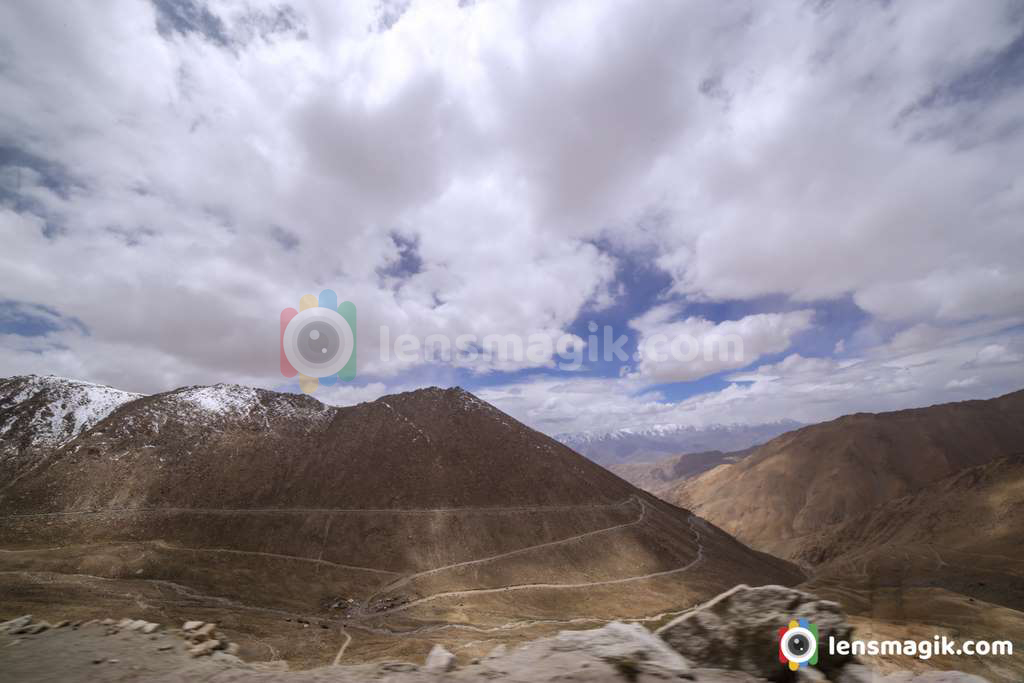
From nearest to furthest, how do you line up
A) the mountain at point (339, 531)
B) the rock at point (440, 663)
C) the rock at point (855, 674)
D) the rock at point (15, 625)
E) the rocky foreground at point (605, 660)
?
1. the rocky foreground at point (605, 660)
2. the rock at point (855, 674)
3. the rock at point (440, 663)
4. the rock at point (15, 625)
5. the mountain at point (339, 531)

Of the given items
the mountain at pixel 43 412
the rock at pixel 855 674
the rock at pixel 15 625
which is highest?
the mountain at pixel 43 412

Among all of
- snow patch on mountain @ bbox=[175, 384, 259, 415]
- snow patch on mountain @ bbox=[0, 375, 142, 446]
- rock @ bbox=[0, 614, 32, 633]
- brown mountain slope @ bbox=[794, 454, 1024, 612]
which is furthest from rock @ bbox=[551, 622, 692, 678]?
snow patch on mountain @ bbox=[0, 375, 142, 446]

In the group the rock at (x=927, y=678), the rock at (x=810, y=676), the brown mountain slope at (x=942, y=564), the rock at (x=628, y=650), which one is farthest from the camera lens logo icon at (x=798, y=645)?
the brown mountain slope at (x=942, y=564)

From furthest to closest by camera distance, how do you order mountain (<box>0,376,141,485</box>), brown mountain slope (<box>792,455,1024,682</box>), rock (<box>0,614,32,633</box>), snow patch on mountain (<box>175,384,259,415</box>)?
snow patch on mountain (<box>175,384,259,415</box>) → mountain (<box>0,376,141,485</box>) → brown mountain slope (<box>792,455,1024,682</box>) → rock (<box>0,614,32,633</box>)

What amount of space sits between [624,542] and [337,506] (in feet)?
170

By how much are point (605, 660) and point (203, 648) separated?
12109 millimetres

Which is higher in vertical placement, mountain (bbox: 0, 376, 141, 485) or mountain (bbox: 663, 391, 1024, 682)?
mountain (bbox: 0, 376, 141, 485)

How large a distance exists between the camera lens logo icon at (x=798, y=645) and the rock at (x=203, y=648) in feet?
50.6

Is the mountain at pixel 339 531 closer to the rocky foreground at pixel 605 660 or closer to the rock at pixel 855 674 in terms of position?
the rocky foreground at pixel 605 660

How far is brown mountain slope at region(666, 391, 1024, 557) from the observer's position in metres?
135

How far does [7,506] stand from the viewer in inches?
2721

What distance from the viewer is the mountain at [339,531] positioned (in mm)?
48906

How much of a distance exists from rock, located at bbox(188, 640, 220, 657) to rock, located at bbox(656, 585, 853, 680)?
13.1 metres

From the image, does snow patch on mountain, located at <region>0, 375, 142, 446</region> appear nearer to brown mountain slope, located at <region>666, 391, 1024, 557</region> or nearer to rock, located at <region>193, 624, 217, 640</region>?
rock, located at <region>193, 624, 217, 640</region>
